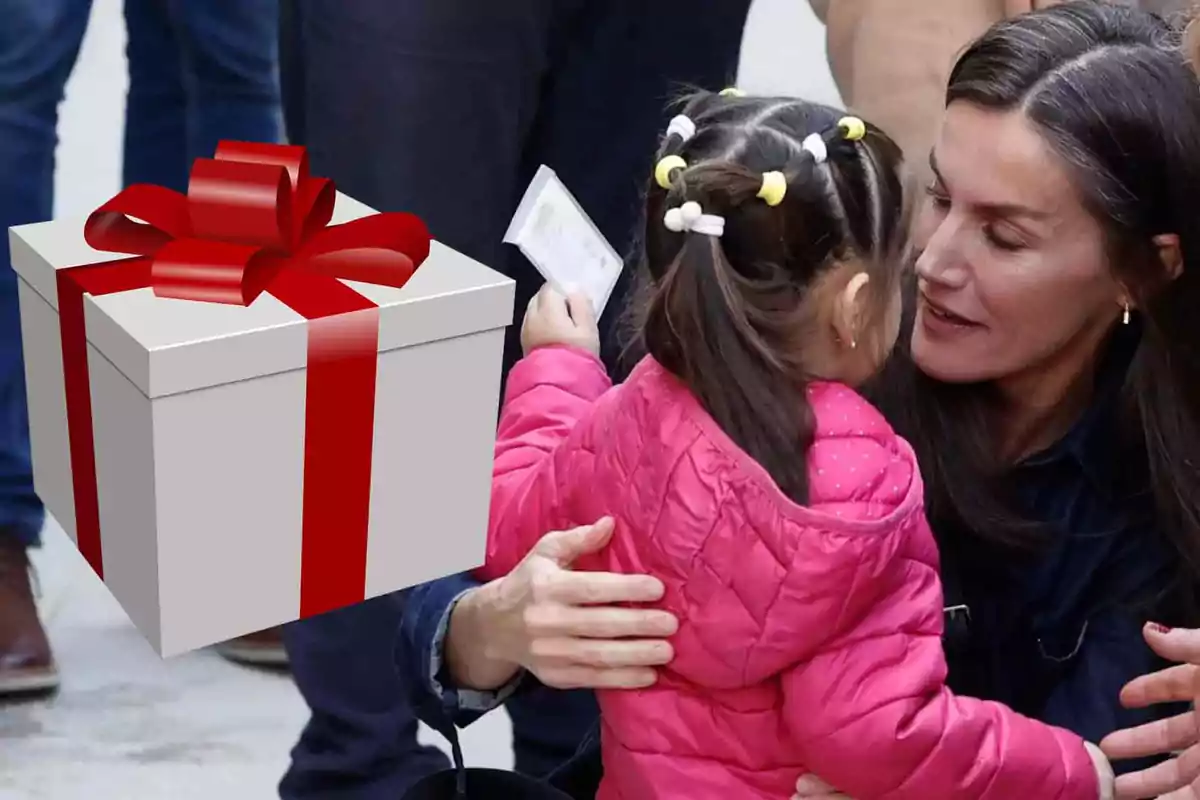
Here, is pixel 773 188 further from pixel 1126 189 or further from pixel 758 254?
pixel 1126 189

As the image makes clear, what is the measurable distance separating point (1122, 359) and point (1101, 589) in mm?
174

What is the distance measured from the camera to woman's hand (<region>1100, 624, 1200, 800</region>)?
35.1 inches

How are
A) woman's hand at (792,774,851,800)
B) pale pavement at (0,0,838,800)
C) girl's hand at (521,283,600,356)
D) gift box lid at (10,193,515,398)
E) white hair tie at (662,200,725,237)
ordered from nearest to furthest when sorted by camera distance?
gift box lid at (10,193,515,398), white hair tie at (662,200,725,237), woman's hand at (792,774,851,800), girl's hand at (521,283,600,356), pale pavement at (0,0,838,800)

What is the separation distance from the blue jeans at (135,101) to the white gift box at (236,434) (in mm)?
529

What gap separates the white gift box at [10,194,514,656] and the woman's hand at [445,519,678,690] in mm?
159

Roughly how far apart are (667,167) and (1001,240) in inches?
12.5

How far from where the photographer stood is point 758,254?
0.79m

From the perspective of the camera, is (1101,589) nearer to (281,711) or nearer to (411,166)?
(411,166)

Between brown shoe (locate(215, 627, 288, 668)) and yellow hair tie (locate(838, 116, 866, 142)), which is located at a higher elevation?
yellow hair tie (locate(838, 116, 866, 142))

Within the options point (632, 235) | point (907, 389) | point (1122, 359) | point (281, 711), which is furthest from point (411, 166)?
point (281, 711)

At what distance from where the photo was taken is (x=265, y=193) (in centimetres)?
64

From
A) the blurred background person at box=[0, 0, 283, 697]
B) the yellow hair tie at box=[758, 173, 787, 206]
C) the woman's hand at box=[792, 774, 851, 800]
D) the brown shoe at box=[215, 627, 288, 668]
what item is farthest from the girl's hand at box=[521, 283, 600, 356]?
the brown shoe at box=[215, 627, 288, 668]

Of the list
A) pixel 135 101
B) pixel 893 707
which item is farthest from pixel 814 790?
pixel 135 101

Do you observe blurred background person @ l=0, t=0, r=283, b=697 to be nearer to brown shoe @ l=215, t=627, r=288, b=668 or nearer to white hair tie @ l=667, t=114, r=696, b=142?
brown shoe @ l=215, t=627, r=288, b=668
